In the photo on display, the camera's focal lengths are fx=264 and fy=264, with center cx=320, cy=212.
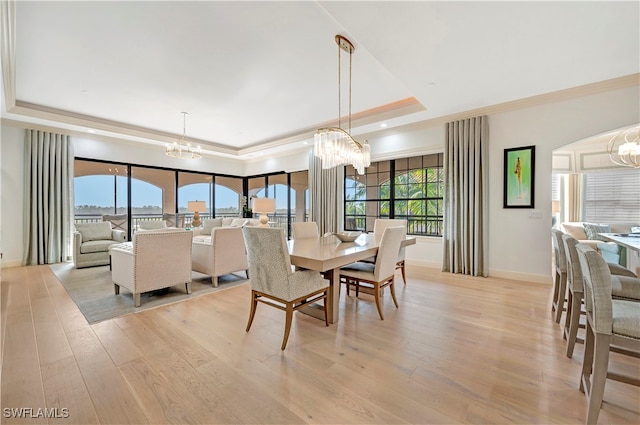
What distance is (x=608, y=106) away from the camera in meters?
3.34

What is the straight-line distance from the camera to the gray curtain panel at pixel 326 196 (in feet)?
19.7

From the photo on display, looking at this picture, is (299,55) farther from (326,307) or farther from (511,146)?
(511,146)

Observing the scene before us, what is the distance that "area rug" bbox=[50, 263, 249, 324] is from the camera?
288 cm

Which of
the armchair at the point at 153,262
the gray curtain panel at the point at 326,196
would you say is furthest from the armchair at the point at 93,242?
the gray curtain panel at the point at 326,196

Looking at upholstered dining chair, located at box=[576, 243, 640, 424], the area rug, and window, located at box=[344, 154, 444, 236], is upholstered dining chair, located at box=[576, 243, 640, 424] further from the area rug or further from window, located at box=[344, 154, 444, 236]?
window, located at box=[344, 154, 444, 236]

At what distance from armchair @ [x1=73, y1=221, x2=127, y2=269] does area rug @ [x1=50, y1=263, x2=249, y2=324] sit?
22cm

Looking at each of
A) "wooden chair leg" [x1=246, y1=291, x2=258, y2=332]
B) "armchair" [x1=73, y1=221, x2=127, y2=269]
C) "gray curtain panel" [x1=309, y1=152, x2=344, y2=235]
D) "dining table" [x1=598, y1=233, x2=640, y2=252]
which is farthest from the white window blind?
"armchair" [x1=73, y1=221, x2=127, y2=269]

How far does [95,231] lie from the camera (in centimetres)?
539

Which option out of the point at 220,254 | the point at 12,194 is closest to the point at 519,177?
the point at 220,254

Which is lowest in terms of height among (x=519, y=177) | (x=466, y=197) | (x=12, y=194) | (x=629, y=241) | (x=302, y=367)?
(x=302, y=367)

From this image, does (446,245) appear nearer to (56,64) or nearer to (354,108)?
(354,108)

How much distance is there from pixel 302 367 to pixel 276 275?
27.5 inches

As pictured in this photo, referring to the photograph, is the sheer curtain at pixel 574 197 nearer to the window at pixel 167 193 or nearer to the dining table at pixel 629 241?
the dining table at pixel 629 241

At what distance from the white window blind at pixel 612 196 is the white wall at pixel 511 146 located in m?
3.18
